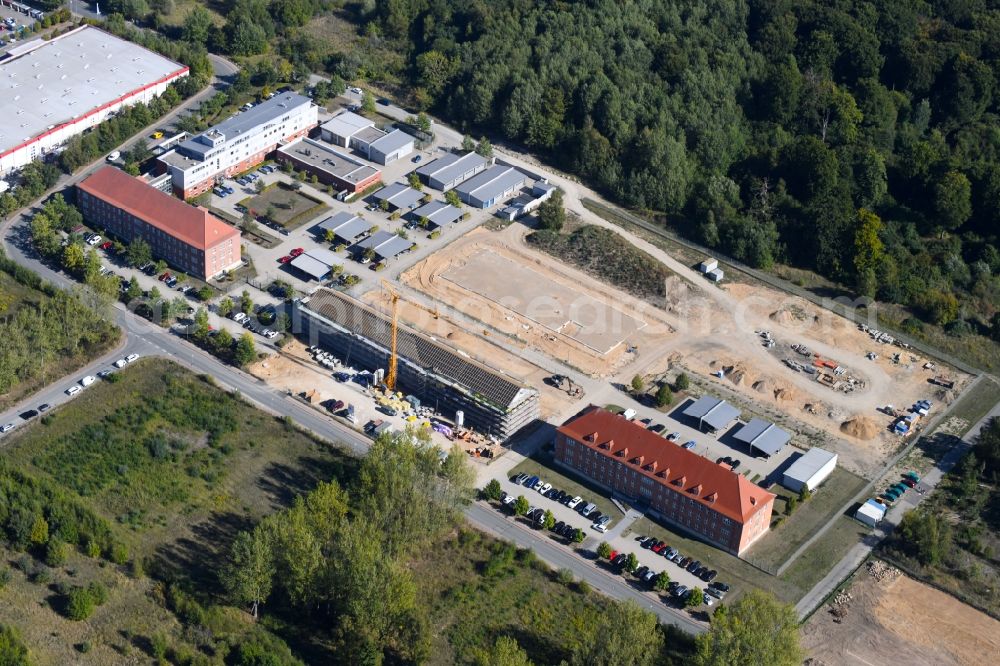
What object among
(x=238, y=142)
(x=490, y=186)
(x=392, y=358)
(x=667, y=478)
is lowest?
(x=392, y=358)

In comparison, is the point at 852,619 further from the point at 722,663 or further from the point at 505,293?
the point at 505,293

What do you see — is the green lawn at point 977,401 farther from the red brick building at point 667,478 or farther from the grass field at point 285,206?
the grass field at point 285,206

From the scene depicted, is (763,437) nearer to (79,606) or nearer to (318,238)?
(318,238)

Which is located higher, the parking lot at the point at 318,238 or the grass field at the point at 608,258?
the grass field at the point at 608,258

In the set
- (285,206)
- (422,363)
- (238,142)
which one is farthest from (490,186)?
(422,363)

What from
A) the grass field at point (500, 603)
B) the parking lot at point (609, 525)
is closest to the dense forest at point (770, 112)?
the parking lot at point (609, 525)

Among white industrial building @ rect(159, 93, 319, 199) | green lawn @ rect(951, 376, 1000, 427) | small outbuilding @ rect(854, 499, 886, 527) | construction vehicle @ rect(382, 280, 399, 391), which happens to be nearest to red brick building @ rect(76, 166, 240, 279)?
white industrial building @ rect(159, 93, 319, 199)

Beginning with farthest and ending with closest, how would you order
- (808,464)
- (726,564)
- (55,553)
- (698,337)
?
1. (698,337)
2. (808,464)
3. (726,564)
4. (55,553)

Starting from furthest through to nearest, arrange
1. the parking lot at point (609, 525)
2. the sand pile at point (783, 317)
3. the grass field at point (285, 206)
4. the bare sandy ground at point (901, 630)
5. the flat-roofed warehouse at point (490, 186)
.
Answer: the flat-roofed warehouse at point (490, 186)
the grass field at point (285, 206)
the sand pile at point (783, 317)
the parking lot at point (609, 525)
the bare sandy ground at point (901, 630)
